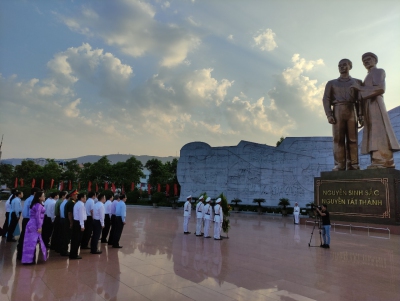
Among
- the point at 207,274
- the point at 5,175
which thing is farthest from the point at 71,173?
the point at 207,274

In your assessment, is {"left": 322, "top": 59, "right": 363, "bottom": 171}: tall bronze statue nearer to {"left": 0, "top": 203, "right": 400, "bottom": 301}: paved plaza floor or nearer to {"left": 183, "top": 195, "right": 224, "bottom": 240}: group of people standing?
{"left": 0, "top": 203, "right": 400, "bottom": 301}: paved plaza floor

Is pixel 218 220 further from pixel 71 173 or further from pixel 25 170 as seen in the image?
pixel 25 170

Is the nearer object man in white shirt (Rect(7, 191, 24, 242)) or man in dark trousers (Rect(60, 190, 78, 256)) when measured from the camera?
man in dark trousers (Rect(60, 190, 78, 256))

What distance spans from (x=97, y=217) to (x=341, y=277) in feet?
15.7

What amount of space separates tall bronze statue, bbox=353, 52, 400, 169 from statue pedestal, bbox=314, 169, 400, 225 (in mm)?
600

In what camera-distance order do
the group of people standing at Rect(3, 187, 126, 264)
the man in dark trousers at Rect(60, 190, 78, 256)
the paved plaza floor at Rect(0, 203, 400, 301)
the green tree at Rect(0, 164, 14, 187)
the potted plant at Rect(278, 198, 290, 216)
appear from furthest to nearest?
the green tree at Rect(0, 164, 14, 187)
the potted plant at Rect(278, 198, 290, 216)
the man in dark trousers at Rect(60, 190, 78, 256)
the group of people standing at Rect(3, 187, 126, 264)
the paved plaza floor at Rect(0, 203, 400, 301)

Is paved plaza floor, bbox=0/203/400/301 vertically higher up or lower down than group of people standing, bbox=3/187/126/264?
lower down

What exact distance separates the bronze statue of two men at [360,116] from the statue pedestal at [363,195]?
1.69 ft

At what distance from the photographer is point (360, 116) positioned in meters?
12.0

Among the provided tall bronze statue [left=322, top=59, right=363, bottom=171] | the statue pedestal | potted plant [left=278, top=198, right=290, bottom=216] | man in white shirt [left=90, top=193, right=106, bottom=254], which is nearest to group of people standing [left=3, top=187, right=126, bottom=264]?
man in white shirt [left=90, top=193, right=106, bottom=254]

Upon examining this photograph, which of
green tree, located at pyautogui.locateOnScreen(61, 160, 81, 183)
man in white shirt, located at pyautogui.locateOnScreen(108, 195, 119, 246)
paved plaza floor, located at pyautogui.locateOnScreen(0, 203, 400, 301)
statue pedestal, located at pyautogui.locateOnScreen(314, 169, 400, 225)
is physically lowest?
paved plaza floor, located at pyautogui.locateOnScreen(0, 203, 400, 301)

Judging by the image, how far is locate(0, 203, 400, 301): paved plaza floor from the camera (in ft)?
12.2

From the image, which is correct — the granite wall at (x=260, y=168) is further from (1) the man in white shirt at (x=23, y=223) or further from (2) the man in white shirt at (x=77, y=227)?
(1) the man in white shirt at (x=23, y=223)

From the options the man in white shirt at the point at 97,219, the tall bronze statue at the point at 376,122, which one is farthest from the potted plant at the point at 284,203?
the man in white shirt at the point at 97,219
